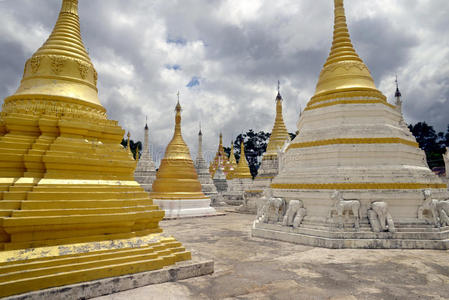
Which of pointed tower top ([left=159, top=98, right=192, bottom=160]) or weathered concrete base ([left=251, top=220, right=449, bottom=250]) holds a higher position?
pointed tower top ([left=159, top=98, right=192, bottom=160])

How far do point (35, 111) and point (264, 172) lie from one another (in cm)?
1979

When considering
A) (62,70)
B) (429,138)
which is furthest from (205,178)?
(429,138)

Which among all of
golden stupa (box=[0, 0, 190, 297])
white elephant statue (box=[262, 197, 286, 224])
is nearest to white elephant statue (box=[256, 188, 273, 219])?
white elephant statue (box=[262, 197, 286, 224])

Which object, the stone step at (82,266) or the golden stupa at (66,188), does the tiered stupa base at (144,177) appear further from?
the stone step at (82,266)

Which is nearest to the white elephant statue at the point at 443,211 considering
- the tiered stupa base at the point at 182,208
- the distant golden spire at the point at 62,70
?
the distant golden spire at the point at 62,70

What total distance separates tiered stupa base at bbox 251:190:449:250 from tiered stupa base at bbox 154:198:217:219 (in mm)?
9753

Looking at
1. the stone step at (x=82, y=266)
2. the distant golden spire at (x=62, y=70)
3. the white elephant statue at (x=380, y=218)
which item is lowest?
the stone step at (x=82, y=266)

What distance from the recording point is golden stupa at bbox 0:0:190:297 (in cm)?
549

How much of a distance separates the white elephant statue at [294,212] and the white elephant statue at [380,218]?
2424 millimetres

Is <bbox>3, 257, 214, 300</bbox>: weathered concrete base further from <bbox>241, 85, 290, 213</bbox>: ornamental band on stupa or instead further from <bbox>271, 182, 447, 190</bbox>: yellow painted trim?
<bbox>241, 85, 290, 213</bbox>: ornamental band on stupa

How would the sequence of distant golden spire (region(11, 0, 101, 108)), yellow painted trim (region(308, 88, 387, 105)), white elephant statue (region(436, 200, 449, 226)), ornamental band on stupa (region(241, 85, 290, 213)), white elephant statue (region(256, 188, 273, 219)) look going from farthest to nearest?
ornamental band on stupa (region(241, 85, 290, 213)) → white elephant statue (region(256, 188, 273, 219)) → yellow painted trim (region(308, 88, 387, 105)) → white elephant statue (region(436, 200, 449, 226)) → distant golden spire (region(11, 0, 101, 108))

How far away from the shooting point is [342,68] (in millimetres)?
14000

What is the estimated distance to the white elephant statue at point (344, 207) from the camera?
34.2 feet

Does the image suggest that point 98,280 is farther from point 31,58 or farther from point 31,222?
point 31,58
